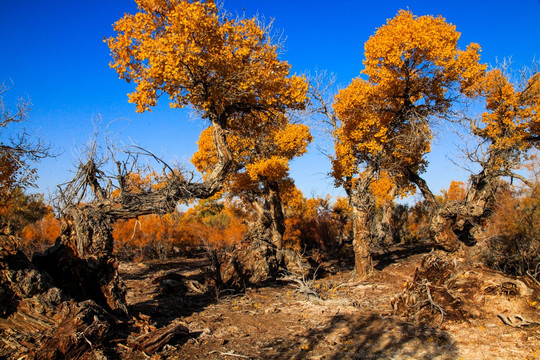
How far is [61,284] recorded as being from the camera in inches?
241

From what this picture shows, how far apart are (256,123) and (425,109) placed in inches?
189

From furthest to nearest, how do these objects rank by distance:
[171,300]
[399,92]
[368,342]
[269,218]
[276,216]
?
[276,216] → [269,218] → [399,92] → [171,300] → [368,342]

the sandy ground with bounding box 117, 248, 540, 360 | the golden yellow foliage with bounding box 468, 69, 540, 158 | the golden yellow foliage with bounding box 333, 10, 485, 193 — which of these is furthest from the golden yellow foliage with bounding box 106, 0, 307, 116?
the golden yellow foliage with bounding box 468, 69, 540, 158

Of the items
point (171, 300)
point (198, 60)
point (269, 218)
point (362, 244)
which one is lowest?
point (171, 300)

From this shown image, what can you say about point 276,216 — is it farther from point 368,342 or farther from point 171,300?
point 368,342

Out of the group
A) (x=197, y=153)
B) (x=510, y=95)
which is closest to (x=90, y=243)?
(x=197, y=153)

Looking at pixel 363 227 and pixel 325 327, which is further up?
pixel 363 227

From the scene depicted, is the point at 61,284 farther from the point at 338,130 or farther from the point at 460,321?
the point at 338,130

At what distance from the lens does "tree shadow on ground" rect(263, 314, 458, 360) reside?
526cm

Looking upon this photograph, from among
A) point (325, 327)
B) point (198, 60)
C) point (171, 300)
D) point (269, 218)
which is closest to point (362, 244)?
point (269, 218)

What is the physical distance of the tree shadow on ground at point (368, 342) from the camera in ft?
17.3

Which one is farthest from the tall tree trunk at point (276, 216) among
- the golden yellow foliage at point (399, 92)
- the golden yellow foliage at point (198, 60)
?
the golden yellow foliage at point (198, 60)

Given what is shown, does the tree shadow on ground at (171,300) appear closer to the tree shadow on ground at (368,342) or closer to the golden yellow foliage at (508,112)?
the tree shadow on ground at (368,342)

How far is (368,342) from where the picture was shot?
578 centimetres
